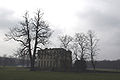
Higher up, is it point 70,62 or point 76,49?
point 76,49

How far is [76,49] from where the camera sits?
2869 inches

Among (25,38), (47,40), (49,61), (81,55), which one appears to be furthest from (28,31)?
(49,61)

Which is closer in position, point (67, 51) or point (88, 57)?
point (88, 57)

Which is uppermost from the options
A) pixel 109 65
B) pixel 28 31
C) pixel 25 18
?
pixel 25 18

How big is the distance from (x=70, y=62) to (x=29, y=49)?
2910 cm

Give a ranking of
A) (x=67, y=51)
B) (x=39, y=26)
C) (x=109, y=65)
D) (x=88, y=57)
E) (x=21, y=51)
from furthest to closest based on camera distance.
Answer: (x=109, y=65) < (x=67, y=51) < (x=88, y=57) < (x=39, y=26) < (x=21, y=51)

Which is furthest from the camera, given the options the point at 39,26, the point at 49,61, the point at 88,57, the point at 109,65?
the point at 109,65

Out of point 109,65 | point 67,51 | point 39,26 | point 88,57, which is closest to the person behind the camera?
point 39,26

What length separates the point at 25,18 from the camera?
5303 centimetres

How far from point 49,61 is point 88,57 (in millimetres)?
34932

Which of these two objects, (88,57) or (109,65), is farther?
(109,65)

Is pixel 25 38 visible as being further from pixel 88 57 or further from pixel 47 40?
pixel 88 57

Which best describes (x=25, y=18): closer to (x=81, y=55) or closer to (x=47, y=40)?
(x=47, y=40)

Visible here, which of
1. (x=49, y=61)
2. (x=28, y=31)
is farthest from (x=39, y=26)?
(x=49, y=61)
